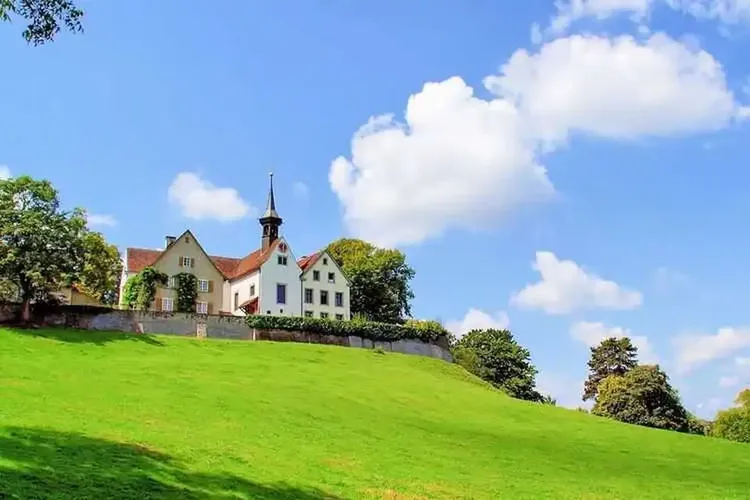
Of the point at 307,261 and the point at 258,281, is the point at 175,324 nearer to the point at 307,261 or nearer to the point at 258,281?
the point at 258,281

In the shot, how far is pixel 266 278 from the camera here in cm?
8706

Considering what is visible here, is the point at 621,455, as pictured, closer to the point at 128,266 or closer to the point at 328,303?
the point at 328,303

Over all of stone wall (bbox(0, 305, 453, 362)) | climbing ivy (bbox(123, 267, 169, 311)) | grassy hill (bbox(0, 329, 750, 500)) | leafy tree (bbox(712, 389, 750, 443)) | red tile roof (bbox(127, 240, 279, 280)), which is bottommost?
leafy tree (bbox(712, 389, 750, 443))

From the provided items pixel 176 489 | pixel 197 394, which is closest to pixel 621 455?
pixel 197 394

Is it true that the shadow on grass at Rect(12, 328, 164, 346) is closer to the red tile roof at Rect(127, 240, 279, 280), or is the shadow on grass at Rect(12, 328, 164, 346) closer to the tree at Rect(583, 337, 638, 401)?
the red tile roof at Rect(127, 240, 279, 280)

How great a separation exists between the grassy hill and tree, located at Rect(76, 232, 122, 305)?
7263 mm

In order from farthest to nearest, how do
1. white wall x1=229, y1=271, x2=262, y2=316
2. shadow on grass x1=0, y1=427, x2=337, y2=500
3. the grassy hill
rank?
white wall x1=229, y1=271, x2=262, y2=316 → the grassy hill → shadow on grass x1=0, y1=427, x2=337, y2=500

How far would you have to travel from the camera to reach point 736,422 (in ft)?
276

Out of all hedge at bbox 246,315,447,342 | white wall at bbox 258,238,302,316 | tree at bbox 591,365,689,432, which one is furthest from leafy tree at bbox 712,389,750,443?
white wall at bbox 258,238,302,316

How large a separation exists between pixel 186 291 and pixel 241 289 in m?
7.28

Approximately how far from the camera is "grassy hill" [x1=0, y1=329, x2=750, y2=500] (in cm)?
2105

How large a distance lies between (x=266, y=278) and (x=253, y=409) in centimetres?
5140

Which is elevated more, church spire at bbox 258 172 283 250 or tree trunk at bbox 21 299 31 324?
church spire at bbox 258 172 283 250

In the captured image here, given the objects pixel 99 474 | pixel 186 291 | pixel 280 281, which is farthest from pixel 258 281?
pixel 99 474
